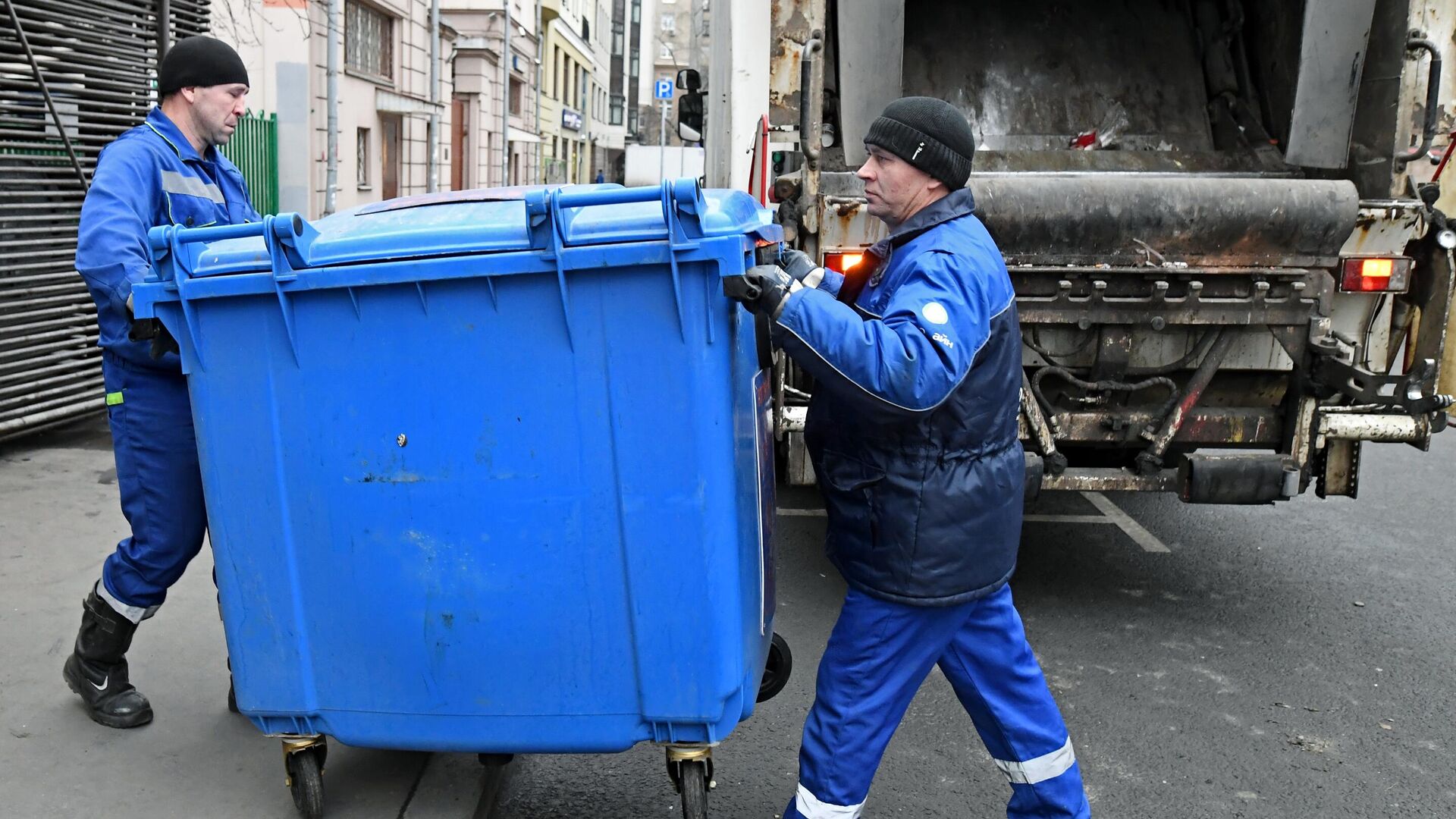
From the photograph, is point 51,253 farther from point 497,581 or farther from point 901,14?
point 497,581

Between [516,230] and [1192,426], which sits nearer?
[516,230]

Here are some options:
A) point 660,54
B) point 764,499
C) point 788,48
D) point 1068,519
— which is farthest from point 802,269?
point 660,54

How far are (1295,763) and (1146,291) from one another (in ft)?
5.08

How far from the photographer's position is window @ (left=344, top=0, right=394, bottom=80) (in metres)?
18.4

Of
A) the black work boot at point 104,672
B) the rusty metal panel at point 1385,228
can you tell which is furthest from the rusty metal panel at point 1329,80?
the black work boot at point 104,672

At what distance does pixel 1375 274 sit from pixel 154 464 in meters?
3.74

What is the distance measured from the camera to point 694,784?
249 cm

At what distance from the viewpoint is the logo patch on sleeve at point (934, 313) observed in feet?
7.35

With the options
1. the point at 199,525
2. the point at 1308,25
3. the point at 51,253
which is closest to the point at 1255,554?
the point at 1308,25

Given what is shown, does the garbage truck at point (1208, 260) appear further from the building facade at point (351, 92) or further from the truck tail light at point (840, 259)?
the building facade at point (351, 92)

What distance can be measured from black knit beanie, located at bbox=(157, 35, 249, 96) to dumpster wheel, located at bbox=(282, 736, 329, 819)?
5.15ft

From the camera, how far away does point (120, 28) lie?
251 inches

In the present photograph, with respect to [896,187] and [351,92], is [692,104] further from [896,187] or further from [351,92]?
[351,92]

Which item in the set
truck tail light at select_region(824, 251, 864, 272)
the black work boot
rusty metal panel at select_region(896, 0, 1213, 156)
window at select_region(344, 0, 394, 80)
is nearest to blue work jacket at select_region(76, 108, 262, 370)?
the black work boot
